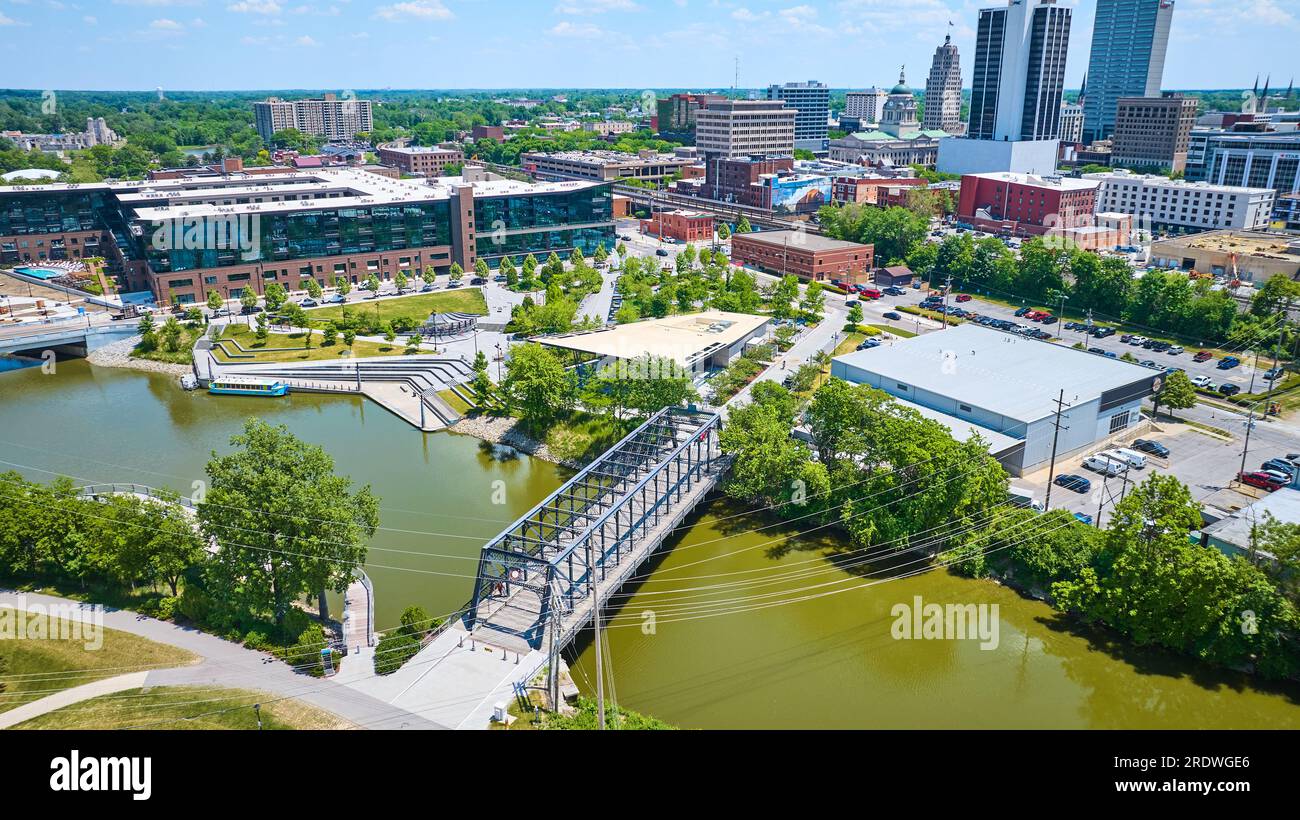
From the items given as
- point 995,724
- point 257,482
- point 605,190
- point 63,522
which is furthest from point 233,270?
point 995,724

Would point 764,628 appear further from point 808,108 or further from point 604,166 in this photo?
point 808,108

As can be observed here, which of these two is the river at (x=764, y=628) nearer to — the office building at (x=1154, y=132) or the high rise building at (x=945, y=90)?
the office building at (x=1154, y=132)

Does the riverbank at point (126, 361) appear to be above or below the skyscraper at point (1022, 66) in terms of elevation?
below

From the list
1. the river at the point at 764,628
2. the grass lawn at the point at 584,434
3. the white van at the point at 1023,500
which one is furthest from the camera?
the grass lawn at the point at 584,434

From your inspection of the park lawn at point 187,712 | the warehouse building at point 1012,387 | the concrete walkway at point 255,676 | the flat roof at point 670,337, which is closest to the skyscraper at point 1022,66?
the flat roof at point 670,337

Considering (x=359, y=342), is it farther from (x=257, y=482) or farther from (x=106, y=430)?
(x=257, y=482)

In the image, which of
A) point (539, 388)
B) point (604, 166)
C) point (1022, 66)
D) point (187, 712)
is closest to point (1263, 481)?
point (539, 388)

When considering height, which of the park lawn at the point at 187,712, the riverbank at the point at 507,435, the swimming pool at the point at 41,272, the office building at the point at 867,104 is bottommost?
the riverbank at the point at 507,435
